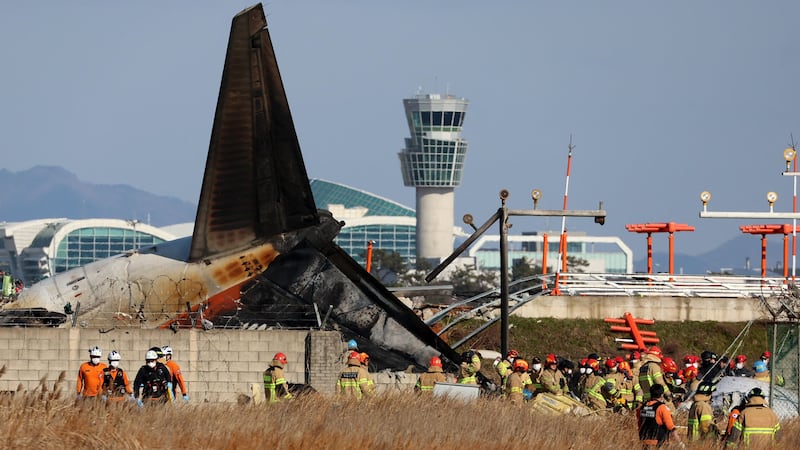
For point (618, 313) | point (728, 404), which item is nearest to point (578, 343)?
point (618, 313)

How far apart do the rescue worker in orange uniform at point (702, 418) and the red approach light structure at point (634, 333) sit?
21351 millimetres

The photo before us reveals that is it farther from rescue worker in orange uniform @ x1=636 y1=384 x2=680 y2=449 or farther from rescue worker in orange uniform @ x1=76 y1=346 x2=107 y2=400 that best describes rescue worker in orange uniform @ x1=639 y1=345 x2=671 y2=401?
rescue worker in orange uniform @ x1=76 y1=346 x2=107 y2=400

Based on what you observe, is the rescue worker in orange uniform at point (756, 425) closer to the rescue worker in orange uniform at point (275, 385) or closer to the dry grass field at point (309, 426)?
the dry grass field at point (309, 426)

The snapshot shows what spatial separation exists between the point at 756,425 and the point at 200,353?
1457cm

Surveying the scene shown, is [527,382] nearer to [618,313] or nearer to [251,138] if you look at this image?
[251,138]

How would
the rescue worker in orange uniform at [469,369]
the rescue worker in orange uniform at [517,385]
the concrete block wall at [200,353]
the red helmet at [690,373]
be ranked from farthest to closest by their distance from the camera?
the red helmet at [690,373] < the concrete block wall at [200,353] < the rescue worker in orange uniform at [469,369] < the rescue worker in orange uniform at [517,385]

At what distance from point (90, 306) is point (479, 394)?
35.6 feet

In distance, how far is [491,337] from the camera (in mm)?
44531

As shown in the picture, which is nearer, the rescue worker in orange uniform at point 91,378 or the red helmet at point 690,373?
the rescue worker in orange uniform at point 91,378

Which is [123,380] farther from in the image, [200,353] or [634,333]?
[634,333]

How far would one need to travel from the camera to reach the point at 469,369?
31.3m

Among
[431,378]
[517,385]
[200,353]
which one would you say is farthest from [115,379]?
[517,385]

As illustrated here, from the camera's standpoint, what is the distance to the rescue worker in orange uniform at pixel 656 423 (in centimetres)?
2172

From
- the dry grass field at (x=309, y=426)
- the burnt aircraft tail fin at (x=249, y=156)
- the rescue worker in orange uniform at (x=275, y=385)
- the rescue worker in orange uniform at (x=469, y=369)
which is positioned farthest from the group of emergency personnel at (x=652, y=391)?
the burnt aircraft tail fin at (x=249, y=156)
